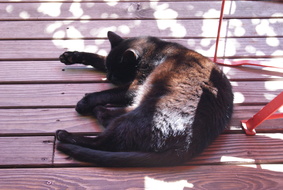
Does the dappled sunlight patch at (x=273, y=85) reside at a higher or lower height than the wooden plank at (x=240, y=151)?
higher

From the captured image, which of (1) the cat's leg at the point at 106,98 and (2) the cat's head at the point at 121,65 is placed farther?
(2) the cat's head at the point at 121,65

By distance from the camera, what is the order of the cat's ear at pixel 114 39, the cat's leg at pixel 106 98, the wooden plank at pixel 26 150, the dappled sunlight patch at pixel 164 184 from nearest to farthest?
1. the dappled sunlight patch at pixel 164 184
2. the wooden plank at pixel 26 150
3. the cat's leg at pixel 106 98
4. the cat's ear at pixel 114 39

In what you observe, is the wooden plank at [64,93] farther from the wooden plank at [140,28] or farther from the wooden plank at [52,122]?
the wooden plank at [140,28]

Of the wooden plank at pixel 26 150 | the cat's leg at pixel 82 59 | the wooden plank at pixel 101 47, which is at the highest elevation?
the wooden plank at pixel 101 47

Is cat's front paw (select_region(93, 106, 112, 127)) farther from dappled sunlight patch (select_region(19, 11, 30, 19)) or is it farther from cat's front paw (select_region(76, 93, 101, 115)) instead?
dappled sunlight patch (select_region(19, 11, 30, 19))

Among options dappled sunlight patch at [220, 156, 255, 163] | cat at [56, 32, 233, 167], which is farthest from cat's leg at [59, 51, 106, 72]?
dappled sunlight patch at [220, 156, 255, 163]

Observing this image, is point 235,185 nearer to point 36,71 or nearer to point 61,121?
point 61,121

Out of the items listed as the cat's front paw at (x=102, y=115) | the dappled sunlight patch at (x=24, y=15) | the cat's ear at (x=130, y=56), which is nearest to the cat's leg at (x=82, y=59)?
the cat's ear at (x=130, y=56)

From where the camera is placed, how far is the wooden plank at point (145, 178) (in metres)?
1.60

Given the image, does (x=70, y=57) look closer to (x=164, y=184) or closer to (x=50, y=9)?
(x=50, y=9)

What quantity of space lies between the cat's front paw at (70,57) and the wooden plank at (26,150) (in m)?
0.70

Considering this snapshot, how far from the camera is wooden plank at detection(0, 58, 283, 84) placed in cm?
223

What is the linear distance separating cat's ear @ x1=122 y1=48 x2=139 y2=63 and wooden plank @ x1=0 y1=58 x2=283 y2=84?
9.3 inches

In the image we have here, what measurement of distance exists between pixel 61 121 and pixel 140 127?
1.82 ft
